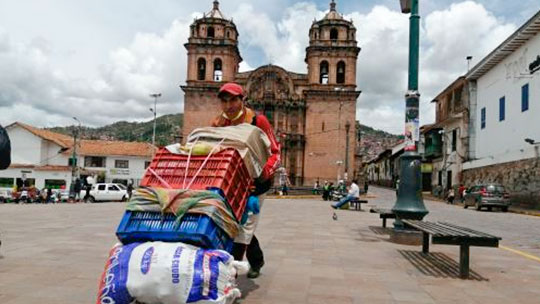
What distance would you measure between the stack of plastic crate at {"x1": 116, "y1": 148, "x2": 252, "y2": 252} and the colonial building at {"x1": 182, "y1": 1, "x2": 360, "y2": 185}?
4504 centimetres

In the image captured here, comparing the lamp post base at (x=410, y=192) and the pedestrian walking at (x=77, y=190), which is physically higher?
the lamp post base at (x=410, y=192)

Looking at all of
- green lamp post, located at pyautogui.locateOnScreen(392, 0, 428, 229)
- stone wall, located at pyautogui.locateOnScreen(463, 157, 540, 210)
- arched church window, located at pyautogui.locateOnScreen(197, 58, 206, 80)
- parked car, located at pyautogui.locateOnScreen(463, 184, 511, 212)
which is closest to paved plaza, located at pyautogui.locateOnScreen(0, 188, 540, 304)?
green lamp post, located at pyautogui.locateOnScreen(392, 0, 428, 229)

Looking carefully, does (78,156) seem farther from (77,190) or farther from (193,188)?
(193,188)

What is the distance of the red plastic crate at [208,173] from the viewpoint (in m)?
3.25

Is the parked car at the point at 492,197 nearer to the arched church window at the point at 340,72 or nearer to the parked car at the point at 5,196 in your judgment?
the parked car at the point at 5,196

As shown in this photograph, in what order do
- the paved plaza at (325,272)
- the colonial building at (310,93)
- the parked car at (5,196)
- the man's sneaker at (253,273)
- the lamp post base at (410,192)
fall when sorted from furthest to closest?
the colonial building at (310,93) < the parked car at (5,196) < the lamp post base at (410,192) < the man's sneaker at (253,273) < the paved plaza at (325,272)

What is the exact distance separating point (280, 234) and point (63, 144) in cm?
5071

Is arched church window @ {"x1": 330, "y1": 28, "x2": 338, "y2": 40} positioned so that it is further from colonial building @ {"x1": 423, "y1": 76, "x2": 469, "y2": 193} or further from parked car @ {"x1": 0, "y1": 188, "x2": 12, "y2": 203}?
parked car @ {"x1": 0, "y1": 188, "x2": 12, "y2": 203}

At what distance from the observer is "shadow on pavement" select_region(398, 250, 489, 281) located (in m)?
5.28

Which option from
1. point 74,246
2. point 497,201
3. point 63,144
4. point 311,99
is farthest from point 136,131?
point 74,246

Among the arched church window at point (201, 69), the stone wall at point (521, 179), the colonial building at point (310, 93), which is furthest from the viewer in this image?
the arched church window at point (201, 69)

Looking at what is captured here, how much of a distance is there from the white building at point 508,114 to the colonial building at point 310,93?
48.9 feet

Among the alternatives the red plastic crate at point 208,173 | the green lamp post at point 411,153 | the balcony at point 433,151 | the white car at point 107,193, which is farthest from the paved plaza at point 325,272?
the balcony at point 433,151

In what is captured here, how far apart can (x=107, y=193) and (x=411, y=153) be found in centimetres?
2661
